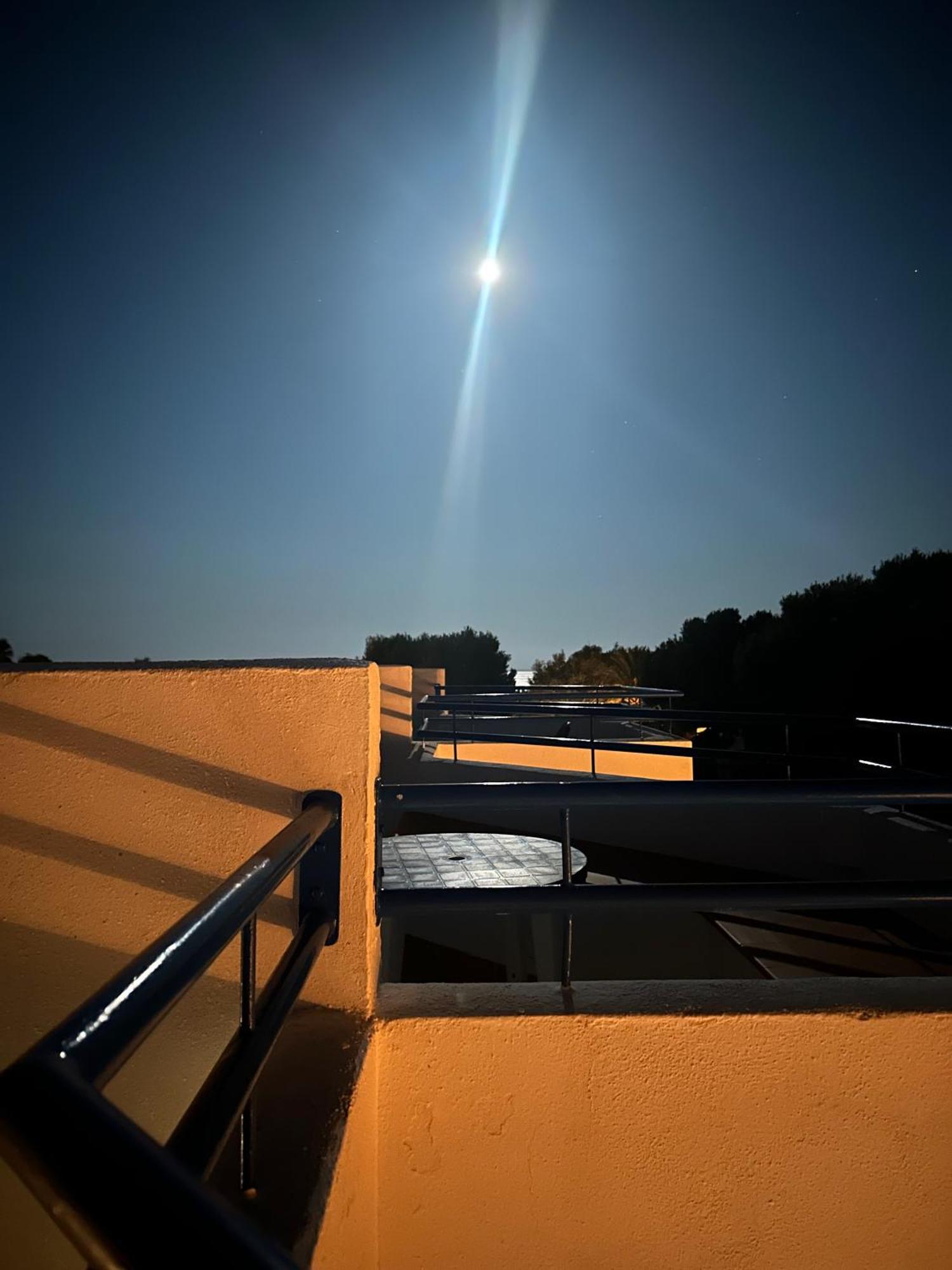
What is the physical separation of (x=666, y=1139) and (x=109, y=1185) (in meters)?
1.53

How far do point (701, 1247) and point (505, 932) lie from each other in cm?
388

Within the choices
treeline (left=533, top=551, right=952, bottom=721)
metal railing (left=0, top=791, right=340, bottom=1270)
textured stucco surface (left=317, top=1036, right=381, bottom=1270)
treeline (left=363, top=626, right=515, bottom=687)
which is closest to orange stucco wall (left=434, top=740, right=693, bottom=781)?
textured stucco surface (left=317, top=1036, right=381, bottom=1270)

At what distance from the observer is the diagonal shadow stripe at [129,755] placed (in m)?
1.52

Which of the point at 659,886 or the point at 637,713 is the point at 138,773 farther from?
the point at 637,713

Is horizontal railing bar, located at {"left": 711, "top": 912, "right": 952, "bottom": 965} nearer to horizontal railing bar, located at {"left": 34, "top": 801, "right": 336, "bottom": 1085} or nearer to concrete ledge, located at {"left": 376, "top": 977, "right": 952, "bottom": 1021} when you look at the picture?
concrete ledge, located at {"left": 376, "top": 977, "right": 952, "bottom": 1021}

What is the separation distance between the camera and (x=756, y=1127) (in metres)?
1.55

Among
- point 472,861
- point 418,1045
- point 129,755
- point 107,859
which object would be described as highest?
point 129,755

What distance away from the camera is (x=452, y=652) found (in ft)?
95.5

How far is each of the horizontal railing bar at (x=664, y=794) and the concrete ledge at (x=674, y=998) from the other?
43 cm

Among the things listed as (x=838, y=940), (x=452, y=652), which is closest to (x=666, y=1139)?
(x=838, y=940)

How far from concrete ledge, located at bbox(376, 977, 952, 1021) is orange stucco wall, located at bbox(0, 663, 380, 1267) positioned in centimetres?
17

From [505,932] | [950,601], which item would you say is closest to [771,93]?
[950,601]

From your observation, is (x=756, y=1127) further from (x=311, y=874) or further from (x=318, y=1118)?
(x=311, y=874)

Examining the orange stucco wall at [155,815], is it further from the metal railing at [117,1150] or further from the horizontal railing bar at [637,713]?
the horizontal railing bar at [637,713]
